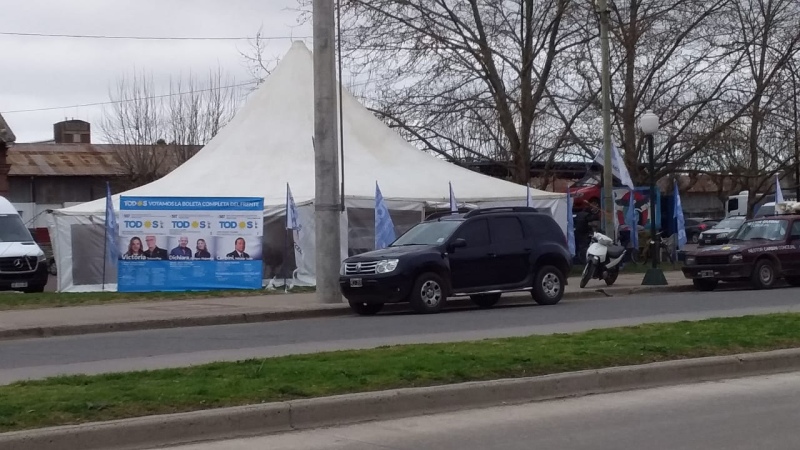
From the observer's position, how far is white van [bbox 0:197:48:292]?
79.3 feet

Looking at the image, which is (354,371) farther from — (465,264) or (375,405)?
(465,264)

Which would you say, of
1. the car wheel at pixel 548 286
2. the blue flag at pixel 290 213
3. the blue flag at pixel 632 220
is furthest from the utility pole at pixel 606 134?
the blue flag at pixel 290 213

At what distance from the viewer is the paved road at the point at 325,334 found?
12922mm

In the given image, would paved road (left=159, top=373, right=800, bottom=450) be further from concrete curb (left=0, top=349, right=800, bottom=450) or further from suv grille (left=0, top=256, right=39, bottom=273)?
suv grille (left=0, top=256, right=39, bottom=273)

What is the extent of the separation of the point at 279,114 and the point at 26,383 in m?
19.2

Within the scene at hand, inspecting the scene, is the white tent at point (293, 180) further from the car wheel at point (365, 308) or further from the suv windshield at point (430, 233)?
the car wheel at point (365, 308)

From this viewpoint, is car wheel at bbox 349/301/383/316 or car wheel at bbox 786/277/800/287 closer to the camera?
car wheel at bbox 349/301/383/316

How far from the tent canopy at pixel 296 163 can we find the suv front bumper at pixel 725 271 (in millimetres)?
4991

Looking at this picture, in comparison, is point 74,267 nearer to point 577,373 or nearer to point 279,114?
point 279,114

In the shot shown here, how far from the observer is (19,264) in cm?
2428

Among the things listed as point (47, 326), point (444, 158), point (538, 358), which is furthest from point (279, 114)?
point (538, 358)

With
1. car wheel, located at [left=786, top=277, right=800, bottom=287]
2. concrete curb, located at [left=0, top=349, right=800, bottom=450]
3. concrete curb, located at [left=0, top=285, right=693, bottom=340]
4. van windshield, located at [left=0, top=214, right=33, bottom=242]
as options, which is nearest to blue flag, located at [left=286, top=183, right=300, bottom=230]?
concrete curb, located at [left=0, top=285, right=693, bottom=340]

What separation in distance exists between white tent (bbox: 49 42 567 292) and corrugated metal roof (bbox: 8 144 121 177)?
2747cm

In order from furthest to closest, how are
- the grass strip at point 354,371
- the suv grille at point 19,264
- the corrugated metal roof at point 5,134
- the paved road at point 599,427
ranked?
the corrugated metal roof at point 5,134, the suv grille at point 19,264, the grass strip at point 354,371, the paved road at point 599,427
